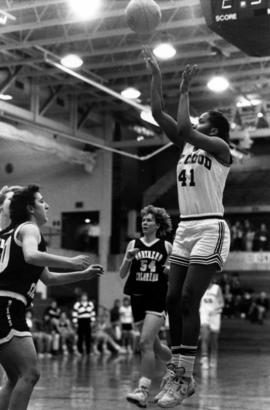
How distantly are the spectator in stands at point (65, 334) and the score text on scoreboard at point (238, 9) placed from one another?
1433cm

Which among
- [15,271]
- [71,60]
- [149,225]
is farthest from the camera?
[71,60]

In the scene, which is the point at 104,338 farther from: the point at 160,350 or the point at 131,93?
the point at 160,350

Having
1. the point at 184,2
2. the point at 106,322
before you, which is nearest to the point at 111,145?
the point at 106,322

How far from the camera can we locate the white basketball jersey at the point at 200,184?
5574mm

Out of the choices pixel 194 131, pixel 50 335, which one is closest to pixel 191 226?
pixel 194 131

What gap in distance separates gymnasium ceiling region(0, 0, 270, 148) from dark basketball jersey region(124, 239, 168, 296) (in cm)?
1020

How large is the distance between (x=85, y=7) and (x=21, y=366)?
42.2ft

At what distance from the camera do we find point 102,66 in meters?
22.0

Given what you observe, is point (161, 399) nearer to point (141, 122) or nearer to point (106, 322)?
point (106, 322)

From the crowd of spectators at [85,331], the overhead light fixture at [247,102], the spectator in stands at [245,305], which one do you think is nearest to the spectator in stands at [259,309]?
the spectator in stands at [245,305]

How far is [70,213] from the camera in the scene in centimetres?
3019

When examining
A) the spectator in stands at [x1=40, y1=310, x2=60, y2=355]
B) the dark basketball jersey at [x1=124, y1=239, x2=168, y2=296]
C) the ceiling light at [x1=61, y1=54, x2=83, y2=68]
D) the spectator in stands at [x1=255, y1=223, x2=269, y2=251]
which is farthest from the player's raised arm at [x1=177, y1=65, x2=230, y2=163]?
the spectator in stands at [x1=255, y1=223, x2=269, y2=251]

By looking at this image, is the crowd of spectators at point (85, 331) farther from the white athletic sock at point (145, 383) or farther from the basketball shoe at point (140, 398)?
the basketball shoe at point (140, 398)

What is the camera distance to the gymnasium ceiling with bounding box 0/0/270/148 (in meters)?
18.0
